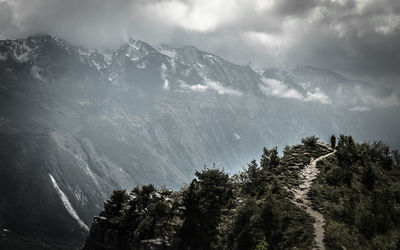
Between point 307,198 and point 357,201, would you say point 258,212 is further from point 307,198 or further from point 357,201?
point 357,201

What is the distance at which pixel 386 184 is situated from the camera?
51.4 m

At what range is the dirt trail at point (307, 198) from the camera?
3425 centimetres

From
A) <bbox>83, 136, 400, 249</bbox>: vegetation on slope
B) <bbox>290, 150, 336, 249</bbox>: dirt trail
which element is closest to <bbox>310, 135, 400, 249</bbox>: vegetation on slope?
<bbox>83, 136, 400, 249</bbox>: vegetation on slope

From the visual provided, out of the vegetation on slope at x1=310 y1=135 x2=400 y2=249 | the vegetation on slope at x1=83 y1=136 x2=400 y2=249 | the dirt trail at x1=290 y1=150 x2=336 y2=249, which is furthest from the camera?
the vegetation on slope at x1=83 y1=136 x2=400 y2=249

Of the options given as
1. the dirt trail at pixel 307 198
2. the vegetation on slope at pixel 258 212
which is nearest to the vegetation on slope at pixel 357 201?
the vegetation on slope at pixel 258 212

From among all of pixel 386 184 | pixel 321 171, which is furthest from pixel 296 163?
pixel 386 184

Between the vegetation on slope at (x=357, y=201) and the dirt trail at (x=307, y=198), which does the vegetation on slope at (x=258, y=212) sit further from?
the dirt trail at (x=307, y=198)

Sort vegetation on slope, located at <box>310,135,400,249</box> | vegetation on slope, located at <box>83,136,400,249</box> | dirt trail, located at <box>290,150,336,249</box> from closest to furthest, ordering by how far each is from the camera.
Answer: vegetation on slope, located at <box>310,135,400,249</box> → dirt trail, located at <box>290,150,336,249</box> → vegetation on slope, located at <box>83,136,400,249</box>

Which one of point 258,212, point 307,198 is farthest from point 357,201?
point 258,212

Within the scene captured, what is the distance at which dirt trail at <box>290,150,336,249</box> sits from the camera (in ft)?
112

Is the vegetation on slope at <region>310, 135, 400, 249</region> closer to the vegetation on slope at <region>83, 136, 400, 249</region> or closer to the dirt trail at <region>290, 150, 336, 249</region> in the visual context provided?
the vegetation on slope at <region>83, 136, 400, 249</region>

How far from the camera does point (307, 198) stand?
146 feet

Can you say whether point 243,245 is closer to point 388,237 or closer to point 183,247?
point 183,247

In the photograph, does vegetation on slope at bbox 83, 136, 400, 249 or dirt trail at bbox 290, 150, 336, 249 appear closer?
dirt trail at bbox 290, 150, 336, 249
